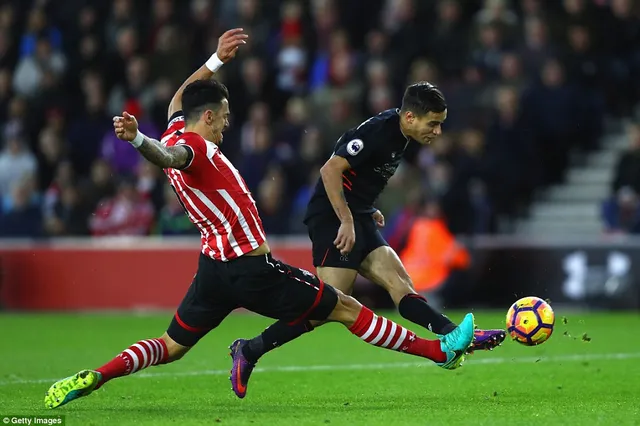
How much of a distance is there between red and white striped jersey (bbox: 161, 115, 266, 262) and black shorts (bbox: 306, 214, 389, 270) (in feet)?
3.87

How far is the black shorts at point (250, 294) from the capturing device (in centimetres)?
739

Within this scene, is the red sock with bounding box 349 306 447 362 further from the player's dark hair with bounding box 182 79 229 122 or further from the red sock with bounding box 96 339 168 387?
the player's dark hair with bounding box 182 79 229 122

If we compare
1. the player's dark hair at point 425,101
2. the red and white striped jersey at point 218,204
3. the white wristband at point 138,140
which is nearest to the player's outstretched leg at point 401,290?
the player's dark hair at point 425,101

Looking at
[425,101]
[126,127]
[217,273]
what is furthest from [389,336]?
[126,127]

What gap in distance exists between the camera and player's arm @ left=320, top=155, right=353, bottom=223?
8219mm

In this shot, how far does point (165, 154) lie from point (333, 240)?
6.65 feet

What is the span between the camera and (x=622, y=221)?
16.1 meters

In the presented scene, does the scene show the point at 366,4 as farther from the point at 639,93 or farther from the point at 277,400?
the point at 277,400

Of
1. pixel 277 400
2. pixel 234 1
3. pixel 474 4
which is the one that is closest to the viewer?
pixel 277 400

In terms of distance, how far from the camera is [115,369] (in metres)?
7.46

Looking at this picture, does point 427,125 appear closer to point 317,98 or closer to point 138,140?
point 138,140

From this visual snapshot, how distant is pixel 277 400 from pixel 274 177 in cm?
891

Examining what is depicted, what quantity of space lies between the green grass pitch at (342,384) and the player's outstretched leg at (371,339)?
0.23 meters

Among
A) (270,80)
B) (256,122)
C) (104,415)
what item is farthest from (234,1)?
(104,415)
